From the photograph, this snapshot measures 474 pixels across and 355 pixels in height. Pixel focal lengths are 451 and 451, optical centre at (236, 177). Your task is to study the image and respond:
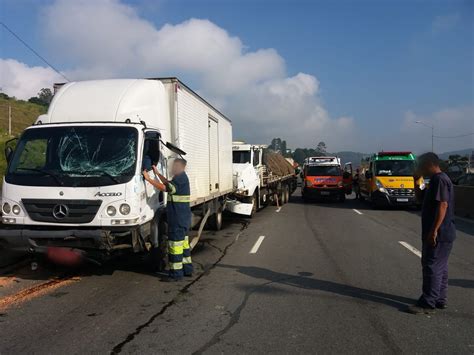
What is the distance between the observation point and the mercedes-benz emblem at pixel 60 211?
6.21 meters

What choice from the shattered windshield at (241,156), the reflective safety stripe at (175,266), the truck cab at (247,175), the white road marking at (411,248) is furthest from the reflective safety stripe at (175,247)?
the shattered windshield at (241,156)

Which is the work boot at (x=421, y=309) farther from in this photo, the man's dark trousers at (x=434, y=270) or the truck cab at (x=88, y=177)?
the truck cab at (x=88, y=177)

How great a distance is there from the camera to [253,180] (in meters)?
16.2

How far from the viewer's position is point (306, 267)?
775 centimetres

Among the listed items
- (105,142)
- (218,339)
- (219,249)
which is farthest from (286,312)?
(219,249)

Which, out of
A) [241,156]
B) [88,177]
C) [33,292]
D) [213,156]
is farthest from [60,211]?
[241,156]

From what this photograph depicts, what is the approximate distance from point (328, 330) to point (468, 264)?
462 cm

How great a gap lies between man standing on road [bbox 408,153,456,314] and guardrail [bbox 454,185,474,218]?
493 inches

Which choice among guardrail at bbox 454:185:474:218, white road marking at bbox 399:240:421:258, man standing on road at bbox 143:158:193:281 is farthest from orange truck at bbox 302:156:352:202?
man standing on road at bbox 143:158:193:281

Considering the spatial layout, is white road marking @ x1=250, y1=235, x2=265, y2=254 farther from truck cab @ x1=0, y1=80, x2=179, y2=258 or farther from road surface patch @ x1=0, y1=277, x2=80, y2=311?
road surface patch @ x1=0, y1=277, x2=80, y2=311

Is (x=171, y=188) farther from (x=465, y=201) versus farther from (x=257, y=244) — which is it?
(x=465, y=201)

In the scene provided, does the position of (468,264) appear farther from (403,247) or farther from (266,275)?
(266,275)

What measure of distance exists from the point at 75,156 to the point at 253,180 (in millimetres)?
10073

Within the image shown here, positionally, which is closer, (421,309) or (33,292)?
(421,309)
